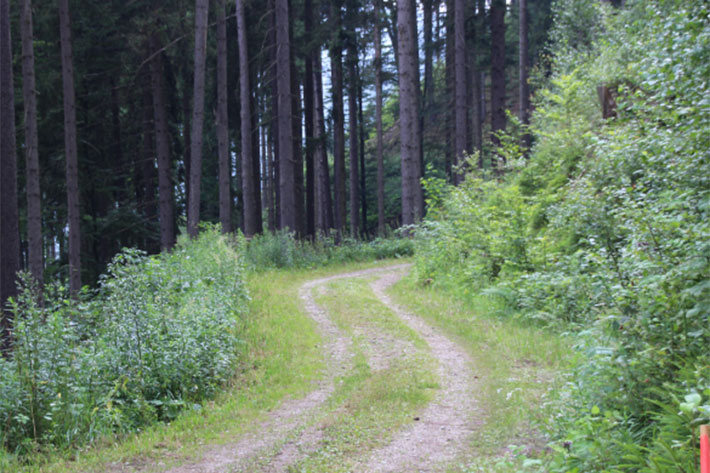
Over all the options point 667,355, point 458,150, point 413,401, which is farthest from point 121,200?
point 667,355

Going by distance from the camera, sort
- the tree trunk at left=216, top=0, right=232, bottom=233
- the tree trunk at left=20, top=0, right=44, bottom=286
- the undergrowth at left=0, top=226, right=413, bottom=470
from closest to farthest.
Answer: the undergrowth at left=0, top=226, right=413, bottom=470
the tree trunk at left=20, top=0, right=44, bottom=286
the tree trunk at left=216, top=0, right=232, bottom=233

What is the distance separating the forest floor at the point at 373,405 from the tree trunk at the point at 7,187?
19.6ft

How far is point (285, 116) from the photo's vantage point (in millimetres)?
21062

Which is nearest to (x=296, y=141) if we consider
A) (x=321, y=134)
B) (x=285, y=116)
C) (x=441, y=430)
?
(x=321, y=134)

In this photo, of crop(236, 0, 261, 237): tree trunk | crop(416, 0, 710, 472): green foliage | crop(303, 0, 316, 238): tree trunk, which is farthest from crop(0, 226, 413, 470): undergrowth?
crop(236, 0, 261, 237): tree trunk

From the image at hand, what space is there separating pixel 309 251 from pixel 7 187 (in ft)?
31.1

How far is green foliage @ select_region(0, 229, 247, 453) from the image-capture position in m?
6.28

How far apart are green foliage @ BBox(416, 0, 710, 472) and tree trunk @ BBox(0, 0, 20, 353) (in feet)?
32.0

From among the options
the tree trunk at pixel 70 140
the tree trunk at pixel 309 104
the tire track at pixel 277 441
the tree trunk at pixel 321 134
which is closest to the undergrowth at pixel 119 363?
the tire track at pixel 277 441

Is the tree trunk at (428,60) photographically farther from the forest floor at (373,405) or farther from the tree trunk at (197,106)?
the forest floor at (373,405)

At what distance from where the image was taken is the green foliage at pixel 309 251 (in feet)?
60.0

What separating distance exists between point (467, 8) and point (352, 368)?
85.6 ft

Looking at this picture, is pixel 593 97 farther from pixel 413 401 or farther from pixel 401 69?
pixel 413 401

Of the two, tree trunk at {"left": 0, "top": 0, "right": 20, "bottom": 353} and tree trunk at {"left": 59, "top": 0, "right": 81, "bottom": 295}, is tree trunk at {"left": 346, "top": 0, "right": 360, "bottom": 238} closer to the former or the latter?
tree trunk at {"left": 59, "top": 0, "right": 81, "bottom": 295}
